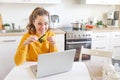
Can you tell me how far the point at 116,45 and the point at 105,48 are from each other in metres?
0.24

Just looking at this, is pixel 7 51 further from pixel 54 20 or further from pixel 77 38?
pixel 77 38

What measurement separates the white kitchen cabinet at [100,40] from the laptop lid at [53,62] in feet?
6.43

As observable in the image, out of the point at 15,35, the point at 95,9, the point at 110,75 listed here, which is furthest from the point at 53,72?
the point at 95,9

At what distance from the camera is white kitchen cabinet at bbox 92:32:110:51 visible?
3.21 metres

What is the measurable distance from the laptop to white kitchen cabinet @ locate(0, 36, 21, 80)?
1.59 metres

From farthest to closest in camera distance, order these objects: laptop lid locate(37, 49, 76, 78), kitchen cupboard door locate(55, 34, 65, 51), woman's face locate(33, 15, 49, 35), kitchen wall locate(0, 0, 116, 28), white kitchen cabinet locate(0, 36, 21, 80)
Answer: kitchen wall locate(0, 0, 116, 28) → kitchen cupboard door locate(55, 34, 65, 51) → white kitchen cabinet locate(0, 36, 21, 80) → woman's face locate(33, 15, 49, 35) → laptop lid locate(37, 49, 76, 78)

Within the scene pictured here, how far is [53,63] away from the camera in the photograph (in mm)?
1237

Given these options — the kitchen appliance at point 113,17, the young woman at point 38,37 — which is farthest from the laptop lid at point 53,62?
the kitchen appliance at point 113,17

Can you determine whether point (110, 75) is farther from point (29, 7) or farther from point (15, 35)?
point (29, 7)

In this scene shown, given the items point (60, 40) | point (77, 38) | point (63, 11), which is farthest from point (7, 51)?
point (63, 11)

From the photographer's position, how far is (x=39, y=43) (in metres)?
1.79

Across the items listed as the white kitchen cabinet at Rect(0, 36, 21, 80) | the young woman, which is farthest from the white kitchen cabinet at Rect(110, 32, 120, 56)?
the young woman

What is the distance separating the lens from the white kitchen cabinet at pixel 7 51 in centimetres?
282

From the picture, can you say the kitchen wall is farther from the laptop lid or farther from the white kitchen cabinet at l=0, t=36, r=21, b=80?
the laptop lid
